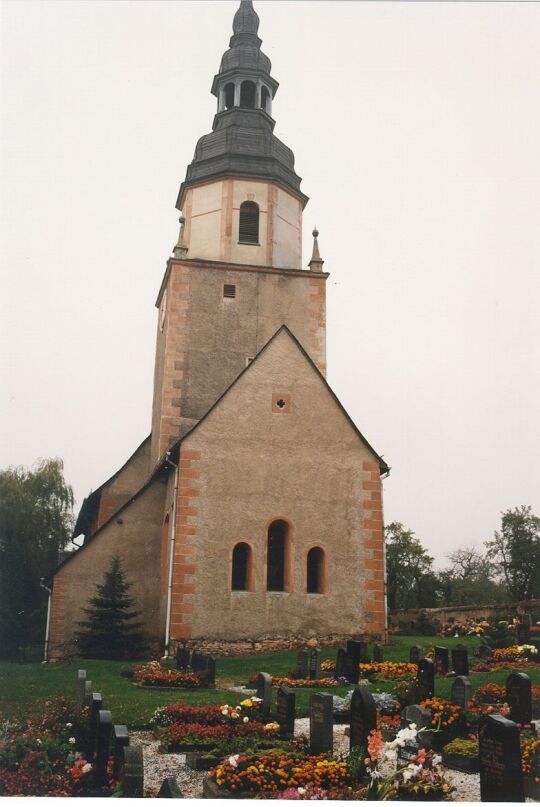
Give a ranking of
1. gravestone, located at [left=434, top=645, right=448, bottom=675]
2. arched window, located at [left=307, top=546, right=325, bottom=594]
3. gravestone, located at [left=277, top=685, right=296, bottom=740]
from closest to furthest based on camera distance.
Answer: gravestone, located at [left=277, top=685, right=296, bottom=740] → gravestone, located at [left=434, top=645, right=448, bottom=675] → arched window, located at [left=307, top=546, right=325, bottom=594]

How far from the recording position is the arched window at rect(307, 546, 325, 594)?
898 inches

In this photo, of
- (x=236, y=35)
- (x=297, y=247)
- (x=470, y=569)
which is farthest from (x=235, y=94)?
(x=470, y=569)

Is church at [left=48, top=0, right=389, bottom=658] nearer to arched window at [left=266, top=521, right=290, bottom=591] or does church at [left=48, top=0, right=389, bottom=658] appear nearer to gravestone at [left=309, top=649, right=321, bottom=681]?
arched window at [left=266, top=521, right=290, bottom=591]

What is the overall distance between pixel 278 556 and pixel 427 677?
32.1 feet

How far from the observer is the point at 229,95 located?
32406 mm

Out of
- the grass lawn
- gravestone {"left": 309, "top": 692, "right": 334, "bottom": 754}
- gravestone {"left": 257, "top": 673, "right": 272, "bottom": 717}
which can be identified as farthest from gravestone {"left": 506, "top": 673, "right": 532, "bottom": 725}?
gravestone {"left": 257, "top": 673, "right": 272, "bottom": 717}

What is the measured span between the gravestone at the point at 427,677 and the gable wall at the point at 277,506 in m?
8.61

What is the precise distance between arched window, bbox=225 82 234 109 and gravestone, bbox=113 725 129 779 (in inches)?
1077

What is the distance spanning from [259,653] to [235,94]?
841 inches

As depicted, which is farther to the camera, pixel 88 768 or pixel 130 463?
pixel 130 463

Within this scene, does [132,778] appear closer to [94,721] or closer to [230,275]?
[94,721]

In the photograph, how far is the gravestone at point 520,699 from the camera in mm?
12047

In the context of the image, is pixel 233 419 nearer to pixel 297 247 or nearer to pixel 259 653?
pixel 259 653

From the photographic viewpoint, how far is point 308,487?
76.1 ft
